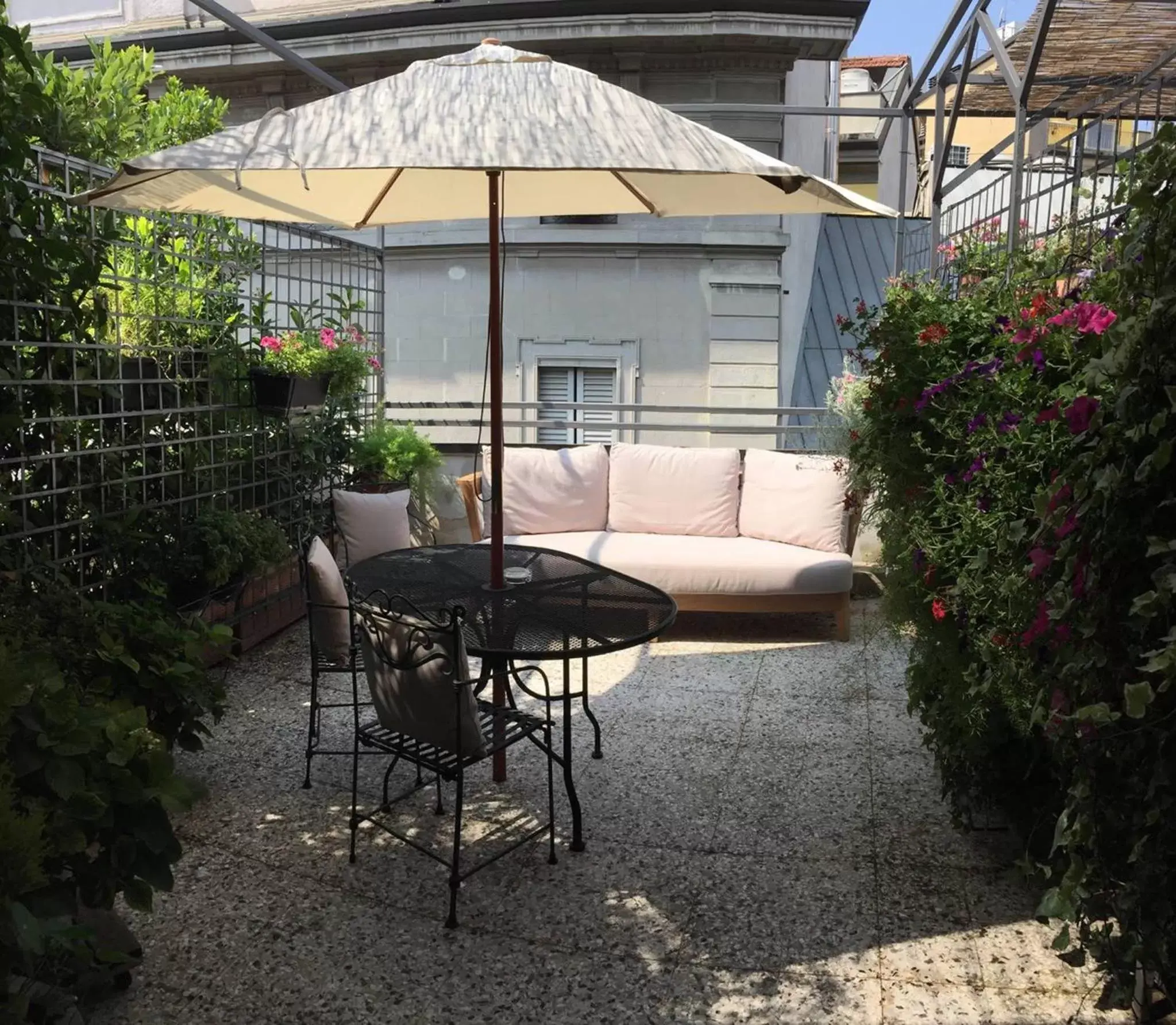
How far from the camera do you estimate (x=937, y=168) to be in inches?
236

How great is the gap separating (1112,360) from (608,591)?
1.88m

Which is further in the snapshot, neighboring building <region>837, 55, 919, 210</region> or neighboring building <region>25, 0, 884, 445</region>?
neighboring building <region>837, 55, 919, 210</region>

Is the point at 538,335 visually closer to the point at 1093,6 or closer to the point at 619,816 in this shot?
the point at 1093,6

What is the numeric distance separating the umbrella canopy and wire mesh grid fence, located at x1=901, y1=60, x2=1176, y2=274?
25.6 inches

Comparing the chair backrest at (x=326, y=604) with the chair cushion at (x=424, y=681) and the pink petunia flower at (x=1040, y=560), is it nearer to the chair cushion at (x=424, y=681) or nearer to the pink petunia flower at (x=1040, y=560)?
the chair cushion at (x=424, y=681)

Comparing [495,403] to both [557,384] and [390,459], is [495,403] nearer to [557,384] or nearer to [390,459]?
[390,459]

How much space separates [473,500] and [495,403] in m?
2.47

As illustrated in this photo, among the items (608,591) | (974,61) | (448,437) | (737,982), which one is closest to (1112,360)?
(737,982)

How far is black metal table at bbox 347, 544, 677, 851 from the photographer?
2715mm

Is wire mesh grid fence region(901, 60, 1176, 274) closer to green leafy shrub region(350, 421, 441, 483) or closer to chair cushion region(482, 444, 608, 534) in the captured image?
chair cushion region(482, 444, 608, 534)

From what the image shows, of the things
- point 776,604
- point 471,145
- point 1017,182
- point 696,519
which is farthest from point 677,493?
point 471,145

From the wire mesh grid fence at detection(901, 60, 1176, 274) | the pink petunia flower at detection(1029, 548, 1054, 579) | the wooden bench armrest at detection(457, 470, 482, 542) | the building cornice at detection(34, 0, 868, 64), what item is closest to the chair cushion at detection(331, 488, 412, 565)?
the wooden bench armrest at detection(457, 470, 482, 542)

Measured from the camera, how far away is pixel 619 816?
3164mm

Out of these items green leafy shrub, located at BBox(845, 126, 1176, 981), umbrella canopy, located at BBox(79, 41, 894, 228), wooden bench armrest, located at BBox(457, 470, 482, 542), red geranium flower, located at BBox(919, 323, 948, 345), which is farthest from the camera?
wooden bench armrest, located at BBox(457, 470, 482, 542)
